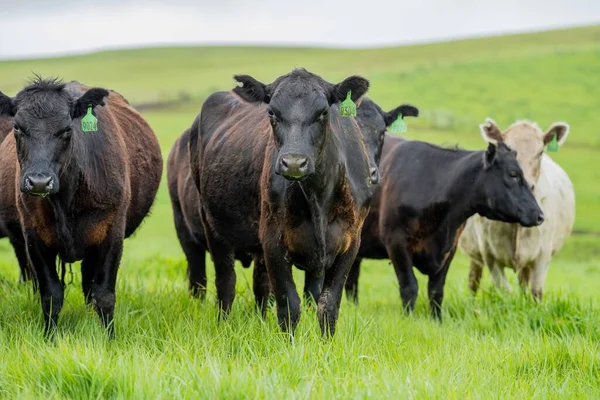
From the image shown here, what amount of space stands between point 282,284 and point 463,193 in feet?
12.8

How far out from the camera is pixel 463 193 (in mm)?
10203

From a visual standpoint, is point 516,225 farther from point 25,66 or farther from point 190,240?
point 25,66

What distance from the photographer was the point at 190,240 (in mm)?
10273

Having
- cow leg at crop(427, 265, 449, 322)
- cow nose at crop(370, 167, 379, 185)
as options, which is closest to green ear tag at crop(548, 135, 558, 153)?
cow leg at crop(427, 265, 449, 322)

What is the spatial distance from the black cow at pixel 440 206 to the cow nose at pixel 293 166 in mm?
3983

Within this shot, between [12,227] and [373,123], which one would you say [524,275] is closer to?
[373,123]

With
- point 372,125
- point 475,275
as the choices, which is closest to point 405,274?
point 372,125

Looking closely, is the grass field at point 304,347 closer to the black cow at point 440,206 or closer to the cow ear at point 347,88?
the black cow at point 440,206

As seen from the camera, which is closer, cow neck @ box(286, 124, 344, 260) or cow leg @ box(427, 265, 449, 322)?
cow neck @ box(286, 124, 344, 260)

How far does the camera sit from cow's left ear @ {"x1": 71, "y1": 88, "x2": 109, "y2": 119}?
7.27m

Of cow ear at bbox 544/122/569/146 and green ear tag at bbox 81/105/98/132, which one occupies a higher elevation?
green ear tag at bbox 81/105/98/132

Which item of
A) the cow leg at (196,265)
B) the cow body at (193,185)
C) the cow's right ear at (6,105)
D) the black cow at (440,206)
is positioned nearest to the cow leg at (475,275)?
the black cow at (440,206)

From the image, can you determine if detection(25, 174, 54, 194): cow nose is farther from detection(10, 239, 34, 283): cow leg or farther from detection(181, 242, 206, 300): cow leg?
detection(181, 242, 206, 300): cow leg

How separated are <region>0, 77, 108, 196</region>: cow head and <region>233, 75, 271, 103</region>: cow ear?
1.15m
